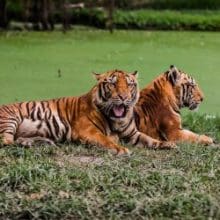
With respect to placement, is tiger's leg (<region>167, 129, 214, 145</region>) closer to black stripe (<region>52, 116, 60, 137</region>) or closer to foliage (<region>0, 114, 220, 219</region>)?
foliage (<region>0, 114, 220, 219</region>)

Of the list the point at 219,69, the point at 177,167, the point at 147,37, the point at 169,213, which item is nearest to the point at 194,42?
the point at 147,37

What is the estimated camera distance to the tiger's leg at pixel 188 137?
6770 millimetres

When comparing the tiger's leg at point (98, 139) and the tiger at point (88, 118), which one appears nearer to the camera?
the tiger's leg at point (98, 139)

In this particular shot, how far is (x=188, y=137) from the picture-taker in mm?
6898

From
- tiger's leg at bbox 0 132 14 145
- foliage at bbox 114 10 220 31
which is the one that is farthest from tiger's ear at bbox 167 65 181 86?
foliage at bbox 114 10 220 31

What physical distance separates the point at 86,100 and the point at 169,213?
2386mm

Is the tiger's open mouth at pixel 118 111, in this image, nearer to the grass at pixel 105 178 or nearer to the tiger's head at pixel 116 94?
the tiger's head at pixel 116 94

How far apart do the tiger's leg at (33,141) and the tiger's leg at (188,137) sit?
99cm

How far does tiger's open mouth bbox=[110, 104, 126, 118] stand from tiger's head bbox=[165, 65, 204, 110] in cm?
69

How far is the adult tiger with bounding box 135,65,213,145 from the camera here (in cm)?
703

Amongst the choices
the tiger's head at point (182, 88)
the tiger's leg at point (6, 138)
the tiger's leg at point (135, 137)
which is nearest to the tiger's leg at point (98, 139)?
the tiger's leg at point (135, 137)

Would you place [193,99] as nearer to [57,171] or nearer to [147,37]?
[57,171]

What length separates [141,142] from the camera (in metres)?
6.71

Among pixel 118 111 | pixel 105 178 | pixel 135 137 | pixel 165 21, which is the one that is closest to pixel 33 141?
pixel 118 111
